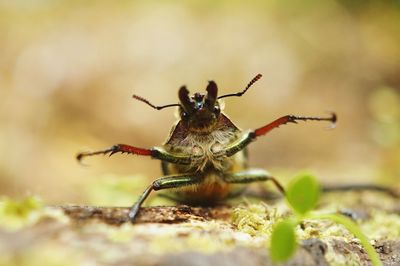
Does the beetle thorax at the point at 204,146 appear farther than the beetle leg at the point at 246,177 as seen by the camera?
No

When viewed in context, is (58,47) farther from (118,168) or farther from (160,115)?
(118,168)

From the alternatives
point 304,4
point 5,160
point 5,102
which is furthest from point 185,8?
point 5,160

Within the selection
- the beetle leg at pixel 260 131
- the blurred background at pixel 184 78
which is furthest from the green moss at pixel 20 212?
the blurred background at pixel 184 78

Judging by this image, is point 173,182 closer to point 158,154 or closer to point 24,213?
point 158,154

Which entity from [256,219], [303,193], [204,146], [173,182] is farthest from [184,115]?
[303,193]

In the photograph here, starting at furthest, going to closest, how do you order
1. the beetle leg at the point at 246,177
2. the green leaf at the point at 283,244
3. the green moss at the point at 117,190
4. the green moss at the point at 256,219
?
the green moss at the point at 117,190, the beetle leg at the point at 246,177, the green moss at the point at 256,219, the green leaf at the point at 283,244

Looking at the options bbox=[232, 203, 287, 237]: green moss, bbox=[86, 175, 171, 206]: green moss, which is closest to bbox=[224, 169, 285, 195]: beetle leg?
bbox=[232, 203, 287, 237]: green moss

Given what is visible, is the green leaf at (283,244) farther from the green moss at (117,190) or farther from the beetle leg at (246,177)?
the green moss at (117,190)
